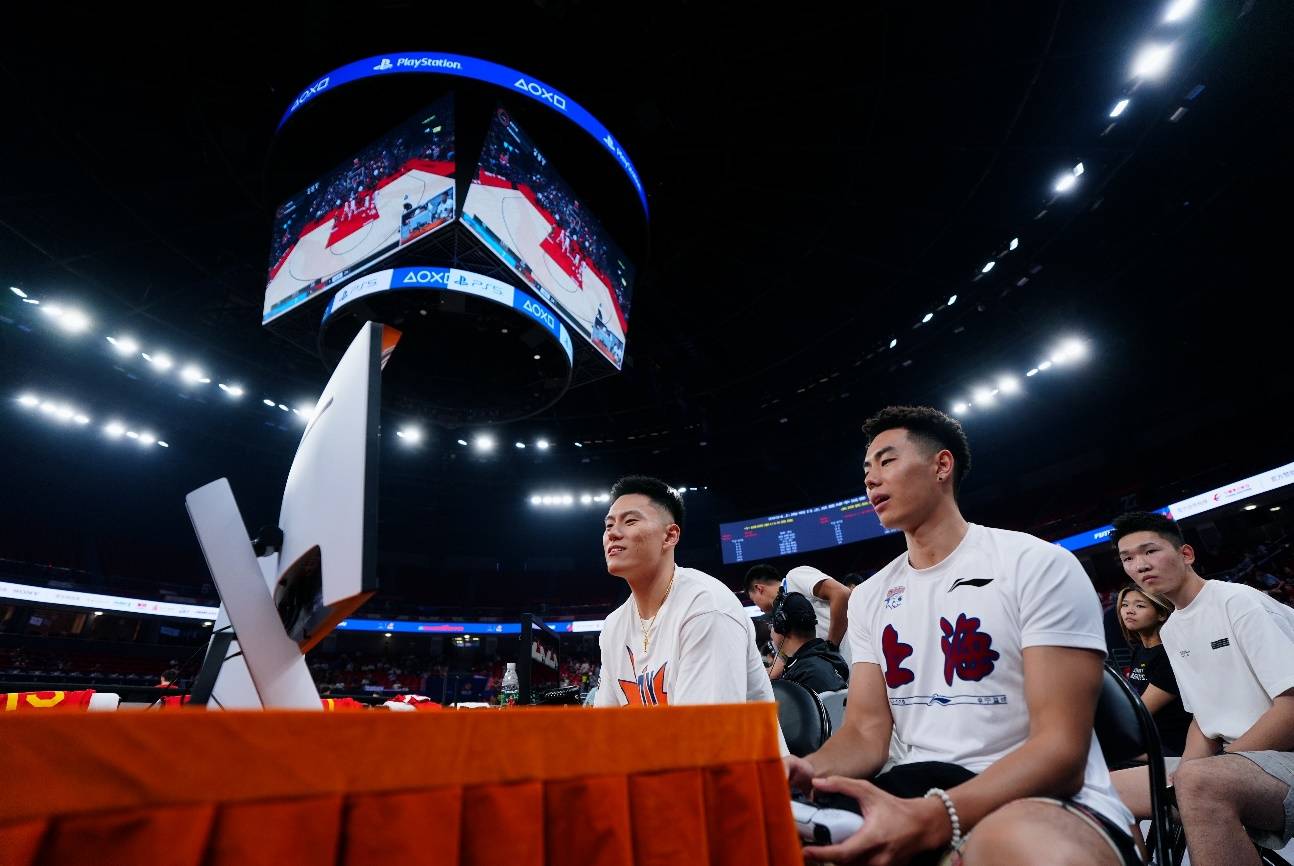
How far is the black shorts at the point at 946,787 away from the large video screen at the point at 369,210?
6320 millimetres

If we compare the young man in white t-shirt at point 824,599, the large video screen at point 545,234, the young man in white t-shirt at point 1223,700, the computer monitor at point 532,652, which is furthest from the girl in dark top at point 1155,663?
the large video screen at point 545,234

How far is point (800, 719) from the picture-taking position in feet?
6.18

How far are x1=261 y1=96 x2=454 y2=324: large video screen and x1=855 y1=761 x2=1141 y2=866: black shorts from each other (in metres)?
6.32

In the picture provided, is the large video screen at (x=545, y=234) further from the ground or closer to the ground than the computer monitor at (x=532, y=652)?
further from the ground

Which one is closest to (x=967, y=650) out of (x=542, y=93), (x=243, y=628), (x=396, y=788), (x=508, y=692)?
(x=396, y=788)

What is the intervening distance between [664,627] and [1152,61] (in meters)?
11.0

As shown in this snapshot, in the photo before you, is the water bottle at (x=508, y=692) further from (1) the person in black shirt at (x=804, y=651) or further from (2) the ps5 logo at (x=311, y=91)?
(2) the ps5 logo at (x=311, y=91)

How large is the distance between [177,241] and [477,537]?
1943 cm

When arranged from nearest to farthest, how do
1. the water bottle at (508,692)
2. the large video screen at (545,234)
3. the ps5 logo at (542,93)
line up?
the water bottle at (508,692), the large video screen at (545,234), the ps5 logo at (542,93)

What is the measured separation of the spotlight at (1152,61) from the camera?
799cm

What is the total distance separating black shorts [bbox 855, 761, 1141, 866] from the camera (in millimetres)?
1243

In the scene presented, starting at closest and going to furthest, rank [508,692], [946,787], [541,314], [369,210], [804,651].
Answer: [946,787]
[804,651]
[508,692]
[369,210]
[541,314]

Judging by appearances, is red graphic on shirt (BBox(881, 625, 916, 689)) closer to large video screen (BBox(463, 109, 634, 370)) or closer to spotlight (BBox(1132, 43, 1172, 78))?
large video screen (BBox(463, 109, 634, 370))

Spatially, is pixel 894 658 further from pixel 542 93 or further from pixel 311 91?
pixel 311 91
